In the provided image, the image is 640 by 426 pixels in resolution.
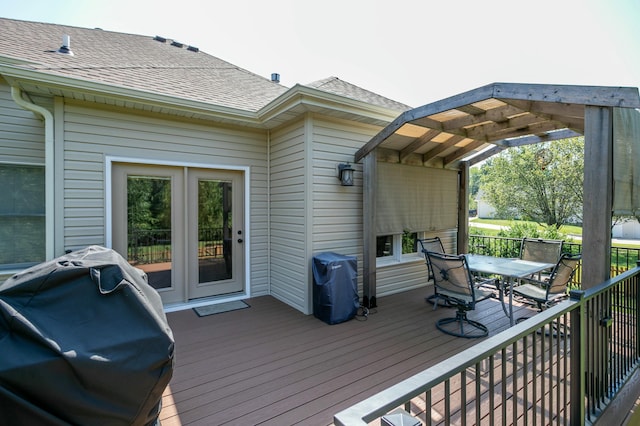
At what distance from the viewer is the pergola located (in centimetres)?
238

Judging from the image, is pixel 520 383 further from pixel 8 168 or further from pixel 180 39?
pixel 180 39

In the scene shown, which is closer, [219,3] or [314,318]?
[314,318]

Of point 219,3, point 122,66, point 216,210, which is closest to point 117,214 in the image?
point 216,210

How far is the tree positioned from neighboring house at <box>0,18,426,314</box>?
8869mm

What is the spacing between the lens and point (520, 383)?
8.77ft

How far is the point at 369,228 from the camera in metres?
4.59

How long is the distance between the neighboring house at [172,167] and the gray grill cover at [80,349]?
2647 millimetres

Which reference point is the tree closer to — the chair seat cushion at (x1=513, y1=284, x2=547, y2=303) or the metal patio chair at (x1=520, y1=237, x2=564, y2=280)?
the metal patio chair at (x1=520, y1=237, x2=564, y2=280)

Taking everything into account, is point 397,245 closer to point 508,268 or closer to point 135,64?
point 508,268

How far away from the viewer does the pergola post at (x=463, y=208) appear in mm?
6203

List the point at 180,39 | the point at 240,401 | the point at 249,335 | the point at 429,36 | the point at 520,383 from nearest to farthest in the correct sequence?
the point at 240,401 < the point at 520,383 < the point at 249,335 < the point at 429,36 < the point at 180,39

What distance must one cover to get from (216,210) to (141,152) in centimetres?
132

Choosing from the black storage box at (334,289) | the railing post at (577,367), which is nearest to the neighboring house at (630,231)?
the black storage box at (334,289)

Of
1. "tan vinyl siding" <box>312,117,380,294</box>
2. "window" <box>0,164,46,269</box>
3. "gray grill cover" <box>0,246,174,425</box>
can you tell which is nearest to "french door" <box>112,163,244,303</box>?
"window" <box>0,164,46,269</box>
